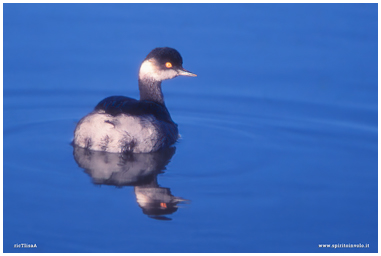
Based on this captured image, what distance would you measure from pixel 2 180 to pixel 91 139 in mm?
1289

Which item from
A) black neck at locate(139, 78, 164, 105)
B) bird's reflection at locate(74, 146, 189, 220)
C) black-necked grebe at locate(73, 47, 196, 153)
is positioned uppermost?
black neck at locate(139, 78, 164, 105)

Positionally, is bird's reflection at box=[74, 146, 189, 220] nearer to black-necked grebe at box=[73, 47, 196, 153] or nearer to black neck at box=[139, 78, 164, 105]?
black-necked grebe at box=[73, 47, 196, 153]

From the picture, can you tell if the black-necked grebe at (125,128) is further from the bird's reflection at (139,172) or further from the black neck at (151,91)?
the black neck at (151,91)

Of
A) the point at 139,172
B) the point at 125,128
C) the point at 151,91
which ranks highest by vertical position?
the point at 151,91

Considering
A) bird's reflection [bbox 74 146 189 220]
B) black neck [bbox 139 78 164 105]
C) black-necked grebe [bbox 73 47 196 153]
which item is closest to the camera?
bird's reflection [bbox 74 146 189 220]

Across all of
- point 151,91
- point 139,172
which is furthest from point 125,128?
point 151,91

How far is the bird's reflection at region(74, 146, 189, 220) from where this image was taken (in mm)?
7855

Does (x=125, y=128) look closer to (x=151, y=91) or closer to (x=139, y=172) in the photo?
(x=139, y=172)

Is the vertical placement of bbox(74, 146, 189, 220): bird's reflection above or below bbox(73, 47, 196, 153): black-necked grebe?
below

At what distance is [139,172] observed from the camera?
28.6 feet

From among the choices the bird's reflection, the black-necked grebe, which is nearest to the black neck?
the black-necked grebe

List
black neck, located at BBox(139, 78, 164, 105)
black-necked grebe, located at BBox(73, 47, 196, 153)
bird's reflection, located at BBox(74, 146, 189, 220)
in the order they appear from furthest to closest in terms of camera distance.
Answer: black neck, located at BBox(139, 78, 164, 105), black-necked grebe, located at BBox(73, 47, 196, 153), bird's reflection, located at BBox(74, 146, 189, 220)

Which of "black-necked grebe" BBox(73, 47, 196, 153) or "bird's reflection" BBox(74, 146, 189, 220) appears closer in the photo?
"bird's reflection" BBox(74, 146, 189, 220)

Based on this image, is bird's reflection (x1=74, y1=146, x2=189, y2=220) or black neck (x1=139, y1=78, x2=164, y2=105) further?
black neck (x1=139, y1=78, x2=164, y2=105)
